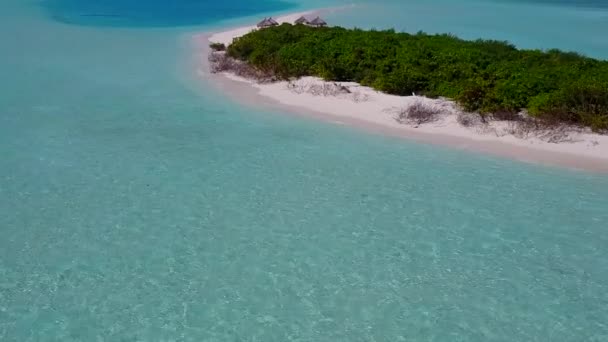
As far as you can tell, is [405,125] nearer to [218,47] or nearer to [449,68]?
[449,68]

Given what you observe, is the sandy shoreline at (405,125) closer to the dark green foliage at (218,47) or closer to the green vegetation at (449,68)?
the green vegetation at (449,68)

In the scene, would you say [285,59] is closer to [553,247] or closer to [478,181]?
[478,181]

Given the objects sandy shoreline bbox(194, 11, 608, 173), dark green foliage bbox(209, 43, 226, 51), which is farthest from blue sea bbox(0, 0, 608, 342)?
dark green foliage bbox(209, 43, 226, 51)

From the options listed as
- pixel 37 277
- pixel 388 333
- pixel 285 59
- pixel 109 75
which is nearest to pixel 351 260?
pixel 388 333

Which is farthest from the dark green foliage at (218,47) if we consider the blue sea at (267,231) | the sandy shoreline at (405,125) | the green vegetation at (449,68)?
the blue sea at (267,231)

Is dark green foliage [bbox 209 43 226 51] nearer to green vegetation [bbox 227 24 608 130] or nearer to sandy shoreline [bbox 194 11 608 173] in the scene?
green vegetation [bbox 227 24 608 130]
